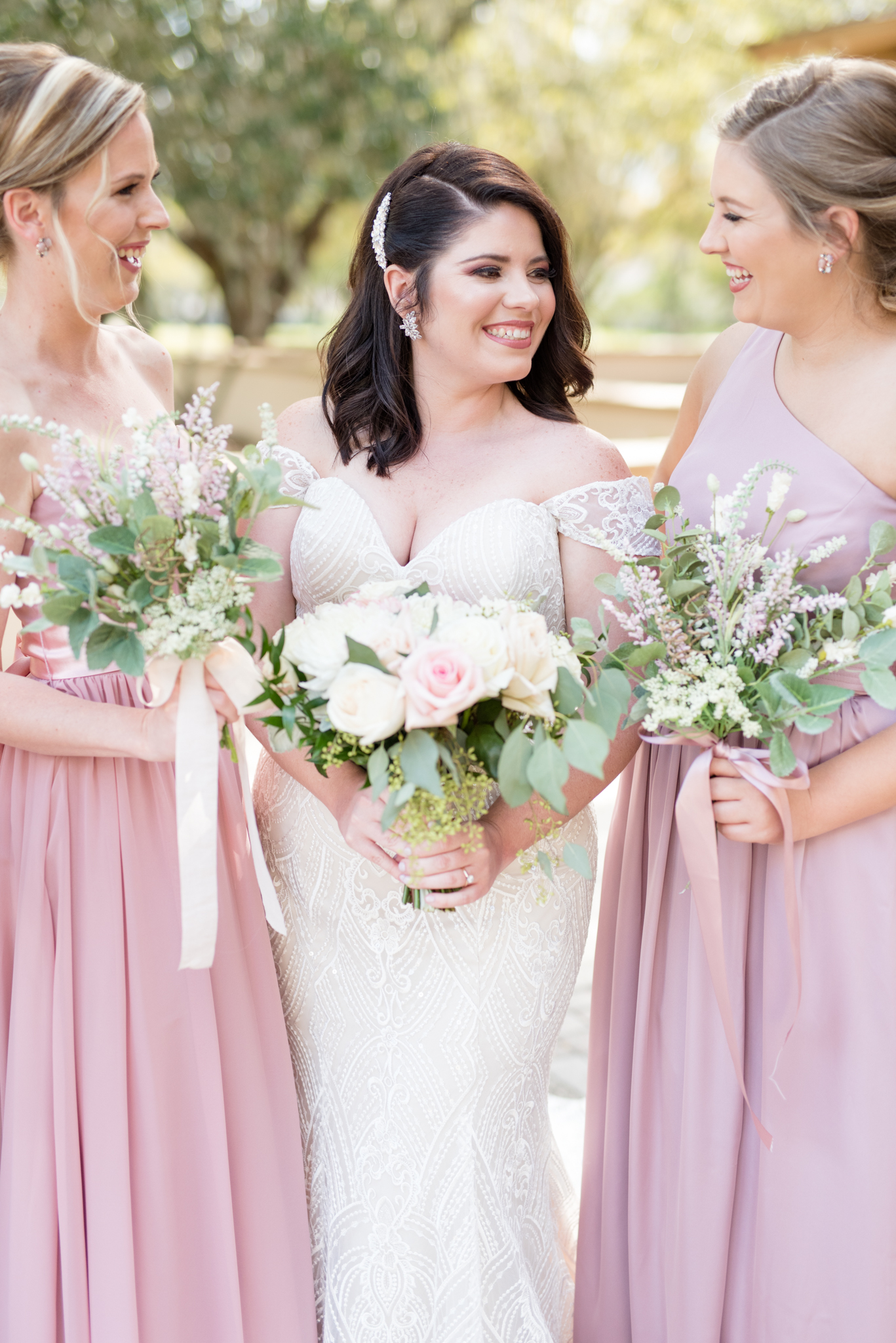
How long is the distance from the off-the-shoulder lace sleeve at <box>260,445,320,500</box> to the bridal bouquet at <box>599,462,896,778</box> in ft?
2.64

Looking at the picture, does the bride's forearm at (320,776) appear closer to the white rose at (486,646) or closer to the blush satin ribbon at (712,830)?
the white rose at (486,646)

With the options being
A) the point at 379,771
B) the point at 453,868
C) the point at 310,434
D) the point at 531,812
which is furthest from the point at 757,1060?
the point at 310,434

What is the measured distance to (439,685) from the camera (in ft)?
5.77

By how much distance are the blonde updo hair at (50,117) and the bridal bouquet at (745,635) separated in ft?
4.29

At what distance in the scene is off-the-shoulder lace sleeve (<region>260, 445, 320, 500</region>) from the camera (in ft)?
8.41

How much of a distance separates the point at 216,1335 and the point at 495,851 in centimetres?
110

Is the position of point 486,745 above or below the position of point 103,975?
above

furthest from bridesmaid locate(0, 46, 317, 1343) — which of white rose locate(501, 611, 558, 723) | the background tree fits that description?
the background tree

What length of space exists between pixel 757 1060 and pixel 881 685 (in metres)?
0.91

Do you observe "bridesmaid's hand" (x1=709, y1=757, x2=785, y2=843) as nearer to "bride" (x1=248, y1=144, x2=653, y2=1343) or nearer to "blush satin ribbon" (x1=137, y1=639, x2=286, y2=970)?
"bride" (x1=248, y1=144, x2=653, y2=1343)

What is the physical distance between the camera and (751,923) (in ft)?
7.94

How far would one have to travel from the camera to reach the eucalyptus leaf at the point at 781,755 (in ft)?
6.46

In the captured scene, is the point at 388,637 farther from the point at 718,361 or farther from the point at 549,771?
the point at 718,361

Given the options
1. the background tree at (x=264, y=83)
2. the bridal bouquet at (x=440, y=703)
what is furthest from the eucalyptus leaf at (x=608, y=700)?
the background tree at (x=264, y=83)
